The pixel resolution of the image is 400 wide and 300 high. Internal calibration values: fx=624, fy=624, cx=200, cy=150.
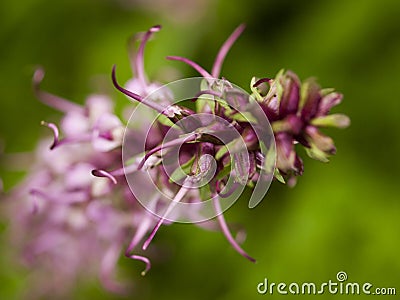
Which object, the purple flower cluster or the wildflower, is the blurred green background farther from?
the wildflower

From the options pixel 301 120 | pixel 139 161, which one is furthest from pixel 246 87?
pixel 301 120

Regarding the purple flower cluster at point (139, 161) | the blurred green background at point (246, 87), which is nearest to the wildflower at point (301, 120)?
the purple flower cluster at point (139, 161)

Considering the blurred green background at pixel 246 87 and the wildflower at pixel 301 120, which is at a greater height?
the blurred green background at pixel 246 87

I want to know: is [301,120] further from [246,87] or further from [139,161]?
[246,87]

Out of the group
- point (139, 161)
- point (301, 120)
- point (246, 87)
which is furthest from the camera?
point (246, 87)

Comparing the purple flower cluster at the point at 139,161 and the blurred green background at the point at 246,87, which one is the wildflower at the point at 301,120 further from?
the blurred green background at the point at 246,87

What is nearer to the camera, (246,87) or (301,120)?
(301,120)

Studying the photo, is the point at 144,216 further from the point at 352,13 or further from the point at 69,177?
the point at 352,13

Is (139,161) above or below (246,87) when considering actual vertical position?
below
